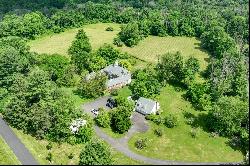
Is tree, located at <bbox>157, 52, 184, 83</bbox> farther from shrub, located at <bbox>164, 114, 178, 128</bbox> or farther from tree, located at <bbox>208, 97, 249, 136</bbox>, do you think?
tree, located at <bbox>208, 97, 249, 136</bbox>

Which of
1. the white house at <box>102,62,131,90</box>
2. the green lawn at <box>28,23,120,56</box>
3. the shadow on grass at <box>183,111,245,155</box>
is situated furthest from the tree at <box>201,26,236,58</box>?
the shadow on grass at <box>183,111,245,155</box>

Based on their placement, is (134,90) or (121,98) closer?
(121,98)

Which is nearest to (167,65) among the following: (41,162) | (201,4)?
(41,162)

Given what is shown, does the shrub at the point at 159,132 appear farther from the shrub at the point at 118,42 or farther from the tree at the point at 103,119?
the shrub at the point at 118,42

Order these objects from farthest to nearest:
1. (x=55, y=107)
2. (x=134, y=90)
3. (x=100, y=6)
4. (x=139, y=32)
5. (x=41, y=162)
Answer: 1. (x=100, y=6)
2. (x=139, y=32)
3. (x=134, y=90)
4. (x=55, y=107)
5. (x=41, y=162)

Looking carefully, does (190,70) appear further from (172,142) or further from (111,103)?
(172,142)

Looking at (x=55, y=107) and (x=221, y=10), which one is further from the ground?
(x=55, y=107)

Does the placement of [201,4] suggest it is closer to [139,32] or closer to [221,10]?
[221,10]

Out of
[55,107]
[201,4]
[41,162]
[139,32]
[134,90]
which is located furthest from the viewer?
[201,4]
